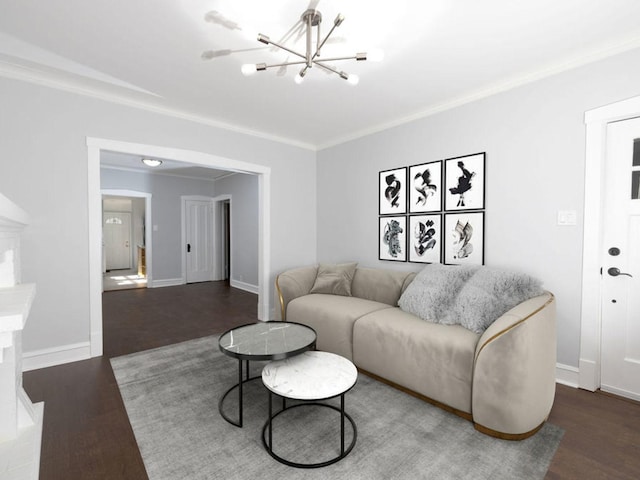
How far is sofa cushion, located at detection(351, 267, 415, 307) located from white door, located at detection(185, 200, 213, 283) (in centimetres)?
492

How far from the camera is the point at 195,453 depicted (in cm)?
170

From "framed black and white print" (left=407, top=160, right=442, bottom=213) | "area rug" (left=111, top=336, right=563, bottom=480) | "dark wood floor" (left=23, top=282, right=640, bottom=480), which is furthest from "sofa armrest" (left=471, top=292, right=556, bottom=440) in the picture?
"framed black and white print" (left=407, top=160, right=442, bottom=213)

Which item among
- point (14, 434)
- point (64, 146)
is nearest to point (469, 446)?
point (14, 434)

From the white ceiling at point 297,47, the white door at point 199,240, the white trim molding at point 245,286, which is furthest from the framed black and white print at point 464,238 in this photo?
the white door at point 199,240

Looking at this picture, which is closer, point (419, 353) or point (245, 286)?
point (419, 353)

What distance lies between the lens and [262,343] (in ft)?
6.81

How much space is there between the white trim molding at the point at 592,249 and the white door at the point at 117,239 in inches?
456

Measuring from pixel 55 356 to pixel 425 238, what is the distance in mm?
3783

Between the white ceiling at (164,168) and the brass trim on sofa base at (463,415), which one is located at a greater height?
the white ceiling at (164,168)

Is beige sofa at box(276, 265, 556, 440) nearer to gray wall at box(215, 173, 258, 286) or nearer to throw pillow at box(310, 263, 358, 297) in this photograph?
throw pillow at box(310, 263, 358, 297)

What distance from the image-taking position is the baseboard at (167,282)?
669 centimetres

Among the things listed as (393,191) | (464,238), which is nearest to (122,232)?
(393,191)

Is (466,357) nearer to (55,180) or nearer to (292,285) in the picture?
(292,285)

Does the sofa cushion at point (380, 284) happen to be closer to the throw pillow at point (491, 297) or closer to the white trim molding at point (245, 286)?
the throw pillow at point (491, 297)
